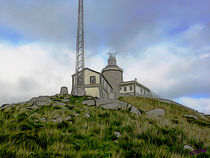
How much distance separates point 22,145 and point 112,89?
4312 cm

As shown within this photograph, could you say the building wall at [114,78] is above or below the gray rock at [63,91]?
above

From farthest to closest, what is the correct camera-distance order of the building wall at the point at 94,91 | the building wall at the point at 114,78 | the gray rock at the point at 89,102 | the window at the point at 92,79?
the building wall at the point at 114,78 → the window at the point at 92,79 → the building wall at the point at 94,91 → the gray rock at the point at 89,102

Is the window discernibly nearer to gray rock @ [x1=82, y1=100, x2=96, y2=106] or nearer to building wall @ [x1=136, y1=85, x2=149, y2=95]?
gray rock @ [x1=82, y1=100, x2=96, y2=106]

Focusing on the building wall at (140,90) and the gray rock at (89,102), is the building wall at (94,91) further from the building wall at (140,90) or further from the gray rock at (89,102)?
the building wall at (140,90)

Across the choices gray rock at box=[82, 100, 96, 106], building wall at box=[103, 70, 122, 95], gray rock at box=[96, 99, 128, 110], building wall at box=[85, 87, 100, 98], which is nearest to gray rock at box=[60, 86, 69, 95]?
gray rock at box=[82, 100, 96, 106]

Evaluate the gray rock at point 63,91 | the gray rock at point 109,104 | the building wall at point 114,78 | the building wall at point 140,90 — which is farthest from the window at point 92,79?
the building wall at point 140,90

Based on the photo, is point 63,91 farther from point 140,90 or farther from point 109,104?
point 140,90

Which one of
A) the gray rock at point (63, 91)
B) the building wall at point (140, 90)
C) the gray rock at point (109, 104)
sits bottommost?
the gray rock at point (109, 104)

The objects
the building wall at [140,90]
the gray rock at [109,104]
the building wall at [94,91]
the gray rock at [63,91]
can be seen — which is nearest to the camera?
the gray rock at [109,104]

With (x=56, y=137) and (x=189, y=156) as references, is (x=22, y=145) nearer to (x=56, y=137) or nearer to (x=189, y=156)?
(x=56, y=137)

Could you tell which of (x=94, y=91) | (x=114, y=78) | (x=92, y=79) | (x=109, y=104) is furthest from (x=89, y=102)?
(x=114, y=78)

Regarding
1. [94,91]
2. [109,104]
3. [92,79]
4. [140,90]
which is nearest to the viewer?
[109,104]

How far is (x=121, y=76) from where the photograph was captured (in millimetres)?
49281

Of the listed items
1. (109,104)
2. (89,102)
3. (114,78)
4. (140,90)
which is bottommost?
(109,104)
